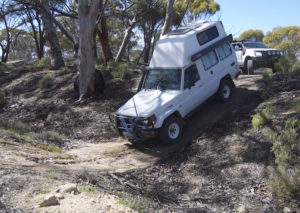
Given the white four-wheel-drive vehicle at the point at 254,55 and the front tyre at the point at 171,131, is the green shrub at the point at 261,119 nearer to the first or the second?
the front tyre at the point at 171,131

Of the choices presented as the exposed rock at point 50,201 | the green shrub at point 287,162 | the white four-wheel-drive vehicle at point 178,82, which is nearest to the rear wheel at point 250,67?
the white four-wheel-drive vehicle at point 178,82

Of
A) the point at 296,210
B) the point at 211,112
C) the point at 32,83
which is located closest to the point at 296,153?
the point at 296,210

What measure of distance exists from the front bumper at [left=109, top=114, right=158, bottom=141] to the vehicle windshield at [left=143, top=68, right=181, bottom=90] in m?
1.59

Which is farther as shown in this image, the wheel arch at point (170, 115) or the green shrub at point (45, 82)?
the green shrub at point (45, 82)

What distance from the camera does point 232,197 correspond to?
6.27 metres

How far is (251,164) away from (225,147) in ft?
3.98

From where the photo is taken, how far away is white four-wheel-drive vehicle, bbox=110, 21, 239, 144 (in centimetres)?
927

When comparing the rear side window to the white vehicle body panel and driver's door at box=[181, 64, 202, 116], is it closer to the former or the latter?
the white vehicle body panel

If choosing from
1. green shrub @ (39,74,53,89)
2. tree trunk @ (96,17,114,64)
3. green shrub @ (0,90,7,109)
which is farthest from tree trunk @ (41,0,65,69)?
green shrub @ (0,90,7,109)

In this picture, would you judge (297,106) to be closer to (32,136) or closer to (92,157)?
(92,157)

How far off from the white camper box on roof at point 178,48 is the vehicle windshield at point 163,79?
0.68ft

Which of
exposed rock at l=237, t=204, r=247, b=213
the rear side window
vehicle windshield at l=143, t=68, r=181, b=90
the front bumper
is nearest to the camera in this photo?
exposed rock at l=237, t=204, r=247, b=213

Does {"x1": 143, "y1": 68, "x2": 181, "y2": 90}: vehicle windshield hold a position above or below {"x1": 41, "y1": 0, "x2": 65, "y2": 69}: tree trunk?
below

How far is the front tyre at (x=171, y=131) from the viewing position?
922 centimetres
